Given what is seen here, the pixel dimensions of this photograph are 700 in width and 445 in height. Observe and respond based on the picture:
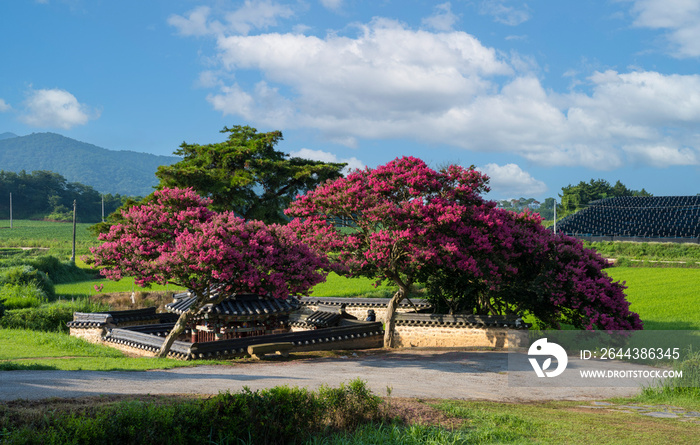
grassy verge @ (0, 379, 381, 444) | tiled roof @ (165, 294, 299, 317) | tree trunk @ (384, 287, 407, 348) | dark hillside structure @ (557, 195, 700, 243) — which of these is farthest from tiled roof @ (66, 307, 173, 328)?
dark hillside structure @ (557, 195, 700, 243)

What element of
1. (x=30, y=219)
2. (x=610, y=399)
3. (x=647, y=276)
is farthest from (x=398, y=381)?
(x=30, y=219)

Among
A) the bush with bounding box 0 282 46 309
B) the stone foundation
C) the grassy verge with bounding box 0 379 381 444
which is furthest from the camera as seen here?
the bush with bounding box 0 282 46 309

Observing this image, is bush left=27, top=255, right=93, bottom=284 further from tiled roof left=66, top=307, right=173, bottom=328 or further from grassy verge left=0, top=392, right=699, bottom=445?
grassy verge left=0, top=392, right=699, bottom=445

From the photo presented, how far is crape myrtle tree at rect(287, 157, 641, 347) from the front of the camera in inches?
781

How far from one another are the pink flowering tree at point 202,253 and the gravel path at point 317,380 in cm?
272

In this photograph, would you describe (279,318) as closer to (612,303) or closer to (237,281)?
(237,281)

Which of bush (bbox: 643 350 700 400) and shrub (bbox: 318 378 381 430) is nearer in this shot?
shrub (bbox: 318 378 381 430)

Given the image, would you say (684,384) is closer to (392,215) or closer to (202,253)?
(392,215)

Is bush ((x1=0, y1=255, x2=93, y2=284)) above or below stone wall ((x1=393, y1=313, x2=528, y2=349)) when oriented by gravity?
above

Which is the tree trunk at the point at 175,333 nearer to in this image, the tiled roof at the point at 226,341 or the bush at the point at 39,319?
the tiled roof at the point at 226,341

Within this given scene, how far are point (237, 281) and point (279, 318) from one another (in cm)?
548

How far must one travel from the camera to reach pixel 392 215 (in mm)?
19875

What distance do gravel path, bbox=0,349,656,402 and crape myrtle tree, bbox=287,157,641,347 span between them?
151 inches

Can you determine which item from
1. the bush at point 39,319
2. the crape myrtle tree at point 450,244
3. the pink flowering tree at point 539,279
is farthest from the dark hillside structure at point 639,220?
the bush at point 39,319
